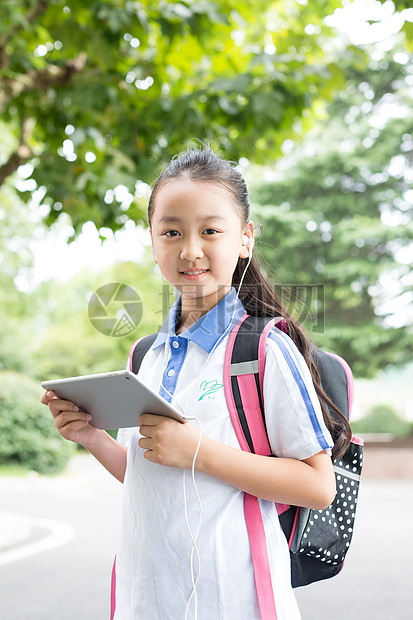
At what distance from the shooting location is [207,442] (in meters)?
1.12

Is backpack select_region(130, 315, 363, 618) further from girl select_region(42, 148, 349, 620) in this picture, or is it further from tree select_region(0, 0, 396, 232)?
tree select_region(0, 0, 396, 232)

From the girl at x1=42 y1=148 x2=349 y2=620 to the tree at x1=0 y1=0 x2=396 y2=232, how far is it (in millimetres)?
2240

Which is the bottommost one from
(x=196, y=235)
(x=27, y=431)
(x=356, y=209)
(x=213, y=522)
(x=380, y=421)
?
(x=213, y=522)

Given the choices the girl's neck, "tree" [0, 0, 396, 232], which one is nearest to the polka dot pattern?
the girl's neck

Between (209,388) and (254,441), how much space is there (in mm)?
132

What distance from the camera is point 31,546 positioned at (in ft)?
20.2

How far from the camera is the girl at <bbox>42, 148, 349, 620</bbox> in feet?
3.69

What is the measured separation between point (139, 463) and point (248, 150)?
3.34m

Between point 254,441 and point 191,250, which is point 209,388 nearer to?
point 254,441

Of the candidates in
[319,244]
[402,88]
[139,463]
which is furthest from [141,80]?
[402,88]

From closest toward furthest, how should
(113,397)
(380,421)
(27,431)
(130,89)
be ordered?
(113,397) → (130,89) → (27,431) → (380,421)

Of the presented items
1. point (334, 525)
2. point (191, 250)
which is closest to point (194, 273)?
point (191, 250)

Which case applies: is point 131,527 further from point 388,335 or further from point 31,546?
point 388,335

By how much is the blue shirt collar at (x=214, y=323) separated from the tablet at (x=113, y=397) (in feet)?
0.68
